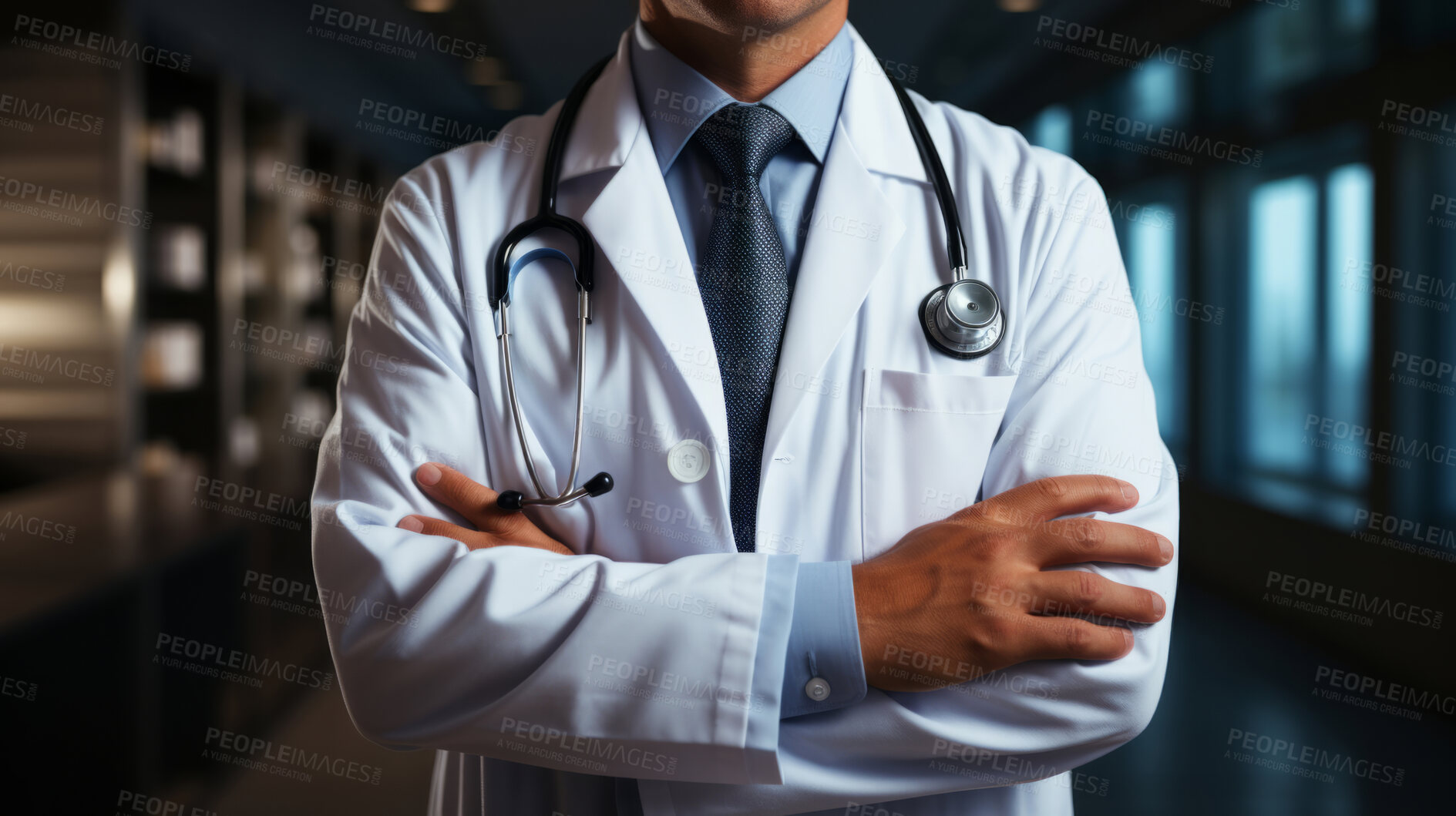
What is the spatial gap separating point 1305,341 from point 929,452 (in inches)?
164

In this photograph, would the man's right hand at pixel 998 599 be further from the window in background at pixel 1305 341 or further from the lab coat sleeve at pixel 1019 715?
the window in background at pixel 1305 341

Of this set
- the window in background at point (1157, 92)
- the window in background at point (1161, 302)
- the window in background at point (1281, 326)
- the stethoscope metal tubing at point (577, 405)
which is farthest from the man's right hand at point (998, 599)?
the window in background at point (1157, 92)

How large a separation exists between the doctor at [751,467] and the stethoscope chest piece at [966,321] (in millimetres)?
12

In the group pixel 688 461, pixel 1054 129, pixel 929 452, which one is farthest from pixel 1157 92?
pixel 688 461

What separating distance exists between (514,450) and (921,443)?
40cm

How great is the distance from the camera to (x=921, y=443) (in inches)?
33.6

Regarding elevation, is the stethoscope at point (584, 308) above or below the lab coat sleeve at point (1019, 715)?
above

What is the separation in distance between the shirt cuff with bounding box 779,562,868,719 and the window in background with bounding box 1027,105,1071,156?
18.0ft

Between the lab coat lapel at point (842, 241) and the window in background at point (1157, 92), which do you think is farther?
the window in background at point (1157, 92)

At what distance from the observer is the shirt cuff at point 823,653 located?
0.73m

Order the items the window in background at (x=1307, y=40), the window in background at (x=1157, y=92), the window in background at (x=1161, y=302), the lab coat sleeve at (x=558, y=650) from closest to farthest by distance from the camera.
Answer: the lab coat sleeve at (x=558, y=650), the window in background at (x=1307, y=40), the window in background at (x=1157, y=92), the window in background at (x=1161, y=302)

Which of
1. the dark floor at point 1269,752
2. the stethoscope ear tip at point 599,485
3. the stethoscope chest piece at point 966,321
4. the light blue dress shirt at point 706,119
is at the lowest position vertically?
the dark floor at point 1269,752

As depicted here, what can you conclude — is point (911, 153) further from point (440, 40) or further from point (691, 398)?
point (440, 40)

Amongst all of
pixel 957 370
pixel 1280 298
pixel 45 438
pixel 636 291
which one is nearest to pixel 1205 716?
pixel 1280 298
